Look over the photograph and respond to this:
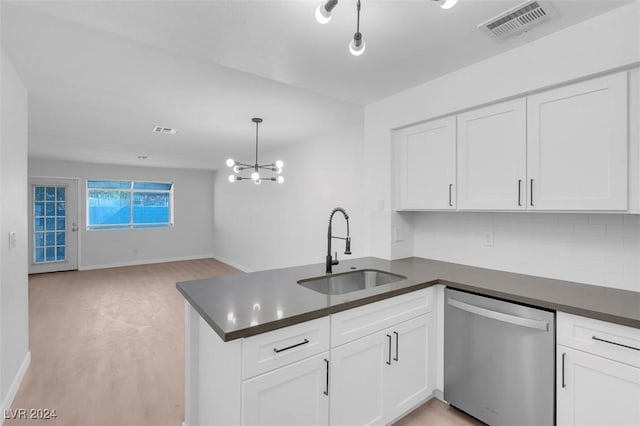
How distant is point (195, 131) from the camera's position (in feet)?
14.5

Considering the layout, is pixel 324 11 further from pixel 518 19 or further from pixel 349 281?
pixel 349 281

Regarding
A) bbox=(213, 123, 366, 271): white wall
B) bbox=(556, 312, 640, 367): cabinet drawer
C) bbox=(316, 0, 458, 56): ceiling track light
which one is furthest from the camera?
bbox=(213, 123, 366, 271): white wall

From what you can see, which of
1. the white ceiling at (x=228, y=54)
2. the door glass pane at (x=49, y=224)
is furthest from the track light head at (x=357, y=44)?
the door glass pane at (x=49, y=224)

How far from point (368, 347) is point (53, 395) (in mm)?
2464

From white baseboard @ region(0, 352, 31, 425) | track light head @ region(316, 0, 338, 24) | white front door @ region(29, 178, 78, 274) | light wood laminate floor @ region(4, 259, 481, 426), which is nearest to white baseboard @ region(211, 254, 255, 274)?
light wood laminate floor @ region(4, 259, 481, 426)

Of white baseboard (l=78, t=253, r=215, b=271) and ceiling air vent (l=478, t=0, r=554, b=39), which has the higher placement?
ceiling air vent (l=478, t=0, r=554, b=39)

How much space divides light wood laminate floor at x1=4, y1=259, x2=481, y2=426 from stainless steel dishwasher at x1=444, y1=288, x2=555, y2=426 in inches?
9.5

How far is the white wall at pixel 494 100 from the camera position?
1.65m

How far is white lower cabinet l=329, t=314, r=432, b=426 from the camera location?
5.31ft

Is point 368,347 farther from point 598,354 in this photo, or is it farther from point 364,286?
point 598,354

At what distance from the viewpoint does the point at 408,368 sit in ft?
6.57

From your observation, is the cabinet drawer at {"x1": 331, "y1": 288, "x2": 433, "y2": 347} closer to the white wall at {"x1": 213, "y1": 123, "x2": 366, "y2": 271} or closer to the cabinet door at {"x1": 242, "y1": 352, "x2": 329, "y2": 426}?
the cabinet door at {"x1": 242, "y1": 352, "x2": 329, "y2": 426}

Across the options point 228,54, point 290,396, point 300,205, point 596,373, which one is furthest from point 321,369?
point 300,205

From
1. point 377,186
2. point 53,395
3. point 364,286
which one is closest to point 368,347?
point 364,286
